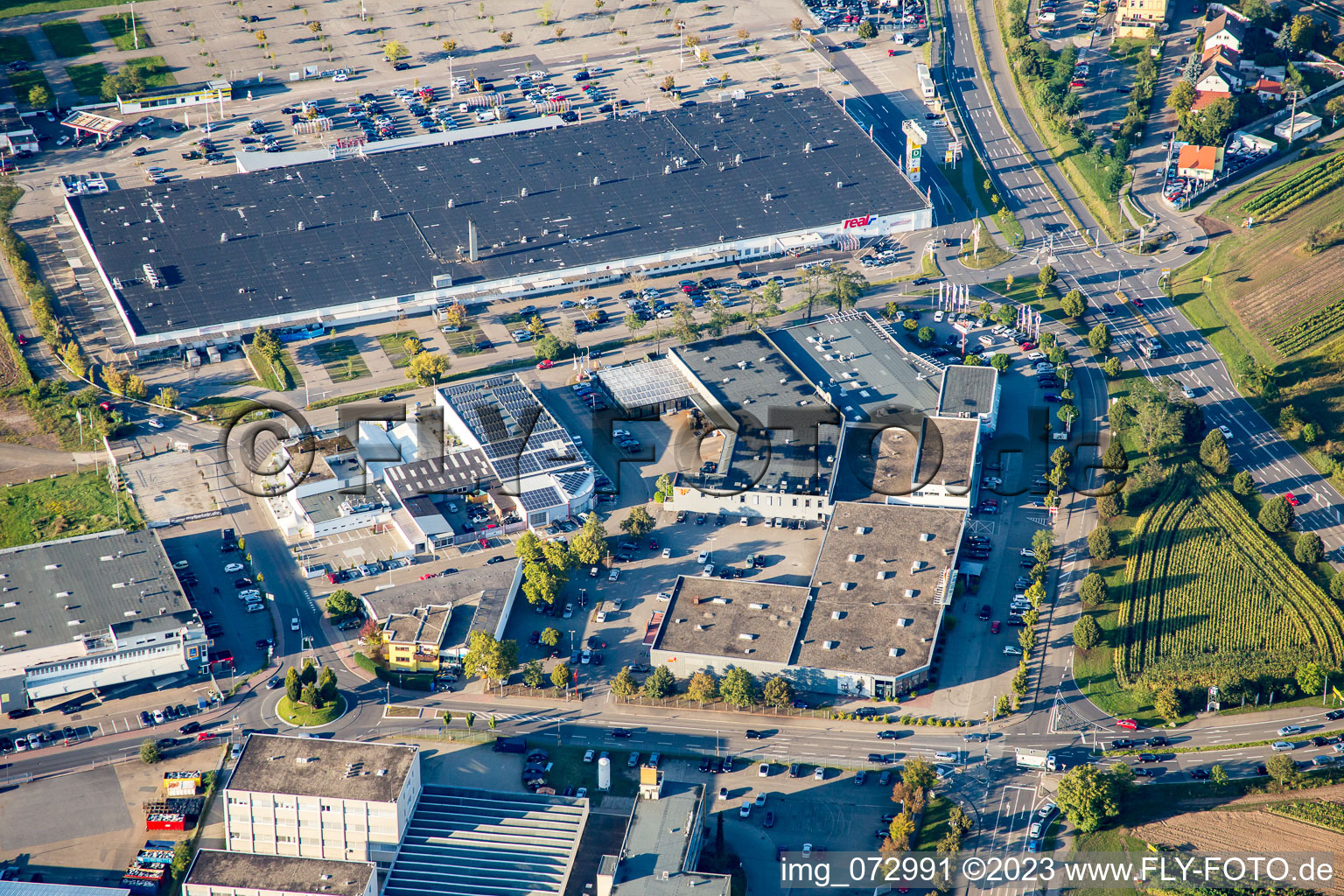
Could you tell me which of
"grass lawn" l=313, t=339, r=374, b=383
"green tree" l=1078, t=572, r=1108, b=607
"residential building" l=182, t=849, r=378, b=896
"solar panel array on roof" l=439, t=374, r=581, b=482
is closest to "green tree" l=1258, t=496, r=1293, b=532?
"green tree" l=1078, t=572, r=1108, b=607

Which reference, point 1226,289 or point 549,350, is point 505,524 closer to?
point 549,350

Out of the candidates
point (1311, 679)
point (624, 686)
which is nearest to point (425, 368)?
point (624, 686)

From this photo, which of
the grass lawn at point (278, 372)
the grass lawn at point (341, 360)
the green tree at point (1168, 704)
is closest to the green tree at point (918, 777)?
the green tree at point (1168, 704)

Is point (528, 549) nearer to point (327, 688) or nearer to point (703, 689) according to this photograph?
point (327, 688)

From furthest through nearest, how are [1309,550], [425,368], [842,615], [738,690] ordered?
[425,368]
[1309,550]
[842,615]
[738,690]

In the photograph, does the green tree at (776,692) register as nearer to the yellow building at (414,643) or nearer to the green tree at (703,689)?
the green tree at (703,689)

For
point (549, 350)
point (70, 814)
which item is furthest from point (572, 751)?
point (549, 350)

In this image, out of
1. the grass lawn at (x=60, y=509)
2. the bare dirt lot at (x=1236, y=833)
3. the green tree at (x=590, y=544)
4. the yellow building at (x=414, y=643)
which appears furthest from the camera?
the grass lawn at (x=60, y=509)
